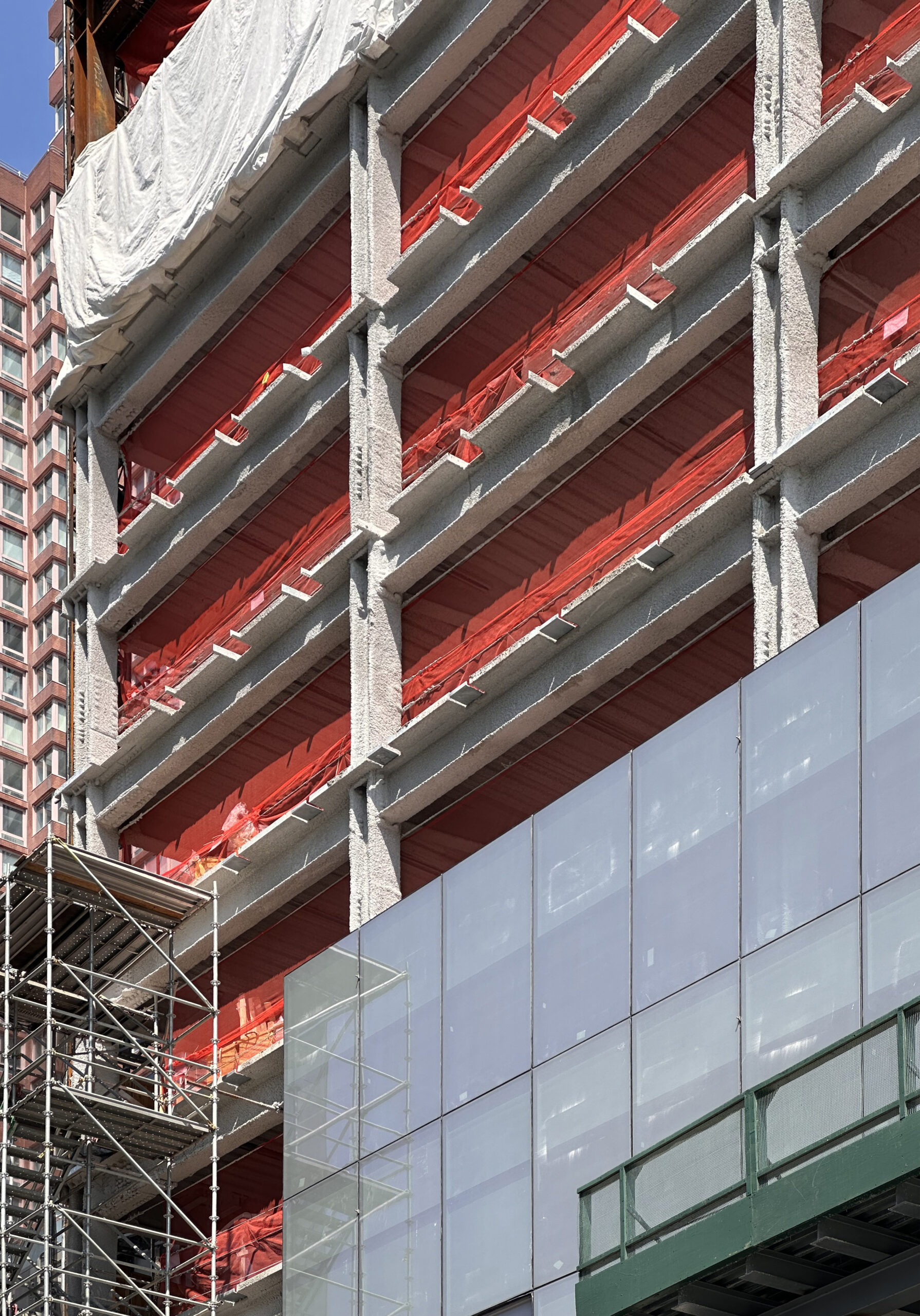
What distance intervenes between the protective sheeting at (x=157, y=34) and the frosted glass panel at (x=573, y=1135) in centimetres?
3601

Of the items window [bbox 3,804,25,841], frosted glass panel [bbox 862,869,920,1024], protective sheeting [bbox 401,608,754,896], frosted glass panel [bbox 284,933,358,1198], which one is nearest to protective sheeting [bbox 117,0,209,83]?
protective sheeting [bbox 401,608,754,896]

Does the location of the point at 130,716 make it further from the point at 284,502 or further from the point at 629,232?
the point at 629,232

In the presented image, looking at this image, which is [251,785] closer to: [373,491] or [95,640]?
[95,640]

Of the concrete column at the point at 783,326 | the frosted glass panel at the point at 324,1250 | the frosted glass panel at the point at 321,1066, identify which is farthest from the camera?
the concrete column at the point at 783,326

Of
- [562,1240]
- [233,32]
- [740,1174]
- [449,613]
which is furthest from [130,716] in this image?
[740,1174]

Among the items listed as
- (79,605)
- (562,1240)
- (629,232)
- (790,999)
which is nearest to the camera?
(790,999)

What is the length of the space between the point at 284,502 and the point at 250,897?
8.28 m

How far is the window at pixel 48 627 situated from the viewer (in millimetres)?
90688

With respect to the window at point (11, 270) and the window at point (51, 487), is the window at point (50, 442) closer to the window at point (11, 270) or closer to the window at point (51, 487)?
the window at point (51, 487)

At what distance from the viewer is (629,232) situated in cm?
4275

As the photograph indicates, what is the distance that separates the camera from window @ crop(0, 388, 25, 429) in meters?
95.5

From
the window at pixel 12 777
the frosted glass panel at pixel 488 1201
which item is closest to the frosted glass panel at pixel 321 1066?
the frosted glass panel at pixel 488 1201

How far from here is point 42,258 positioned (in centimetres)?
9831

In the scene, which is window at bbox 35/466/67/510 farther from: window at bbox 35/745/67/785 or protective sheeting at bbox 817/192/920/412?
protective sheeting at bbox 817/192/920/412
